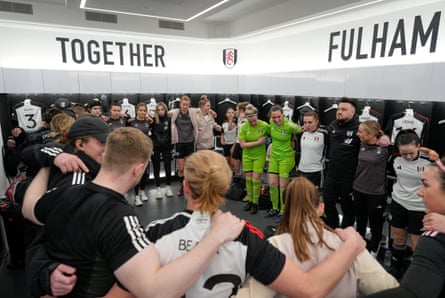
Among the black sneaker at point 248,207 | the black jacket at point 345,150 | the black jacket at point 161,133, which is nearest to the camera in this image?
the black jacket at point 345,150

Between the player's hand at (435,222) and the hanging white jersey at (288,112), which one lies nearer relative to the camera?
the player's hand at (435,222)

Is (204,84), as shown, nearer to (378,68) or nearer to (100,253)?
(378,68)

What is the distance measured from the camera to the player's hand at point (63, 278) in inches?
37.8

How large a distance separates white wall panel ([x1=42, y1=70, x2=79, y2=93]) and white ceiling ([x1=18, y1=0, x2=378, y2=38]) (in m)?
1.17

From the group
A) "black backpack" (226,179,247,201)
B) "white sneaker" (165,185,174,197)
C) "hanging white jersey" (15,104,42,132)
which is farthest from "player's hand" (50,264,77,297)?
"hanging white jersey" (15,104,42,132)

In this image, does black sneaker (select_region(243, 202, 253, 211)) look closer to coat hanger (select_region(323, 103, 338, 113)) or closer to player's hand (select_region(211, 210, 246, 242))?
coat hanger (select_region(323, 103, 338, 113))

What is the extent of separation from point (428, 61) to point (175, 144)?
4.15 m

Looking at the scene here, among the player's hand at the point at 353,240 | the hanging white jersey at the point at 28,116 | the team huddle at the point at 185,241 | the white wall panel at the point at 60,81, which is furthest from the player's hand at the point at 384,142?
the white wall panel at the point at 60,81

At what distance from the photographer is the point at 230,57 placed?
26.8ft

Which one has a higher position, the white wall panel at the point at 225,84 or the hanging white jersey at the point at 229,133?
the white wall panel at the point at 225,84

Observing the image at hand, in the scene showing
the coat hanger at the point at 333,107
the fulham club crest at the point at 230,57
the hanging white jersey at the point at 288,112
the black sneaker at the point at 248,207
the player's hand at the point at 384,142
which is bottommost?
the black sneaker at the point at 248,207

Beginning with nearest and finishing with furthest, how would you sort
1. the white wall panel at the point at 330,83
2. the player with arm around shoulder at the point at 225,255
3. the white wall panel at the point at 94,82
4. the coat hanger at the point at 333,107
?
the player with arm around shoulder at the point at 225,255
the coat hanger at the point at 333,107
the white wall panel at the point at 330,83
the white wall panel at the point at 94,82

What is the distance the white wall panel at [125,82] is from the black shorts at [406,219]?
20.3 feet

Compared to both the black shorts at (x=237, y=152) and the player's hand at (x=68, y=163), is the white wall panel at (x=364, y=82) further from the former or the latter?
the player's hand at (x=68, y=163)
